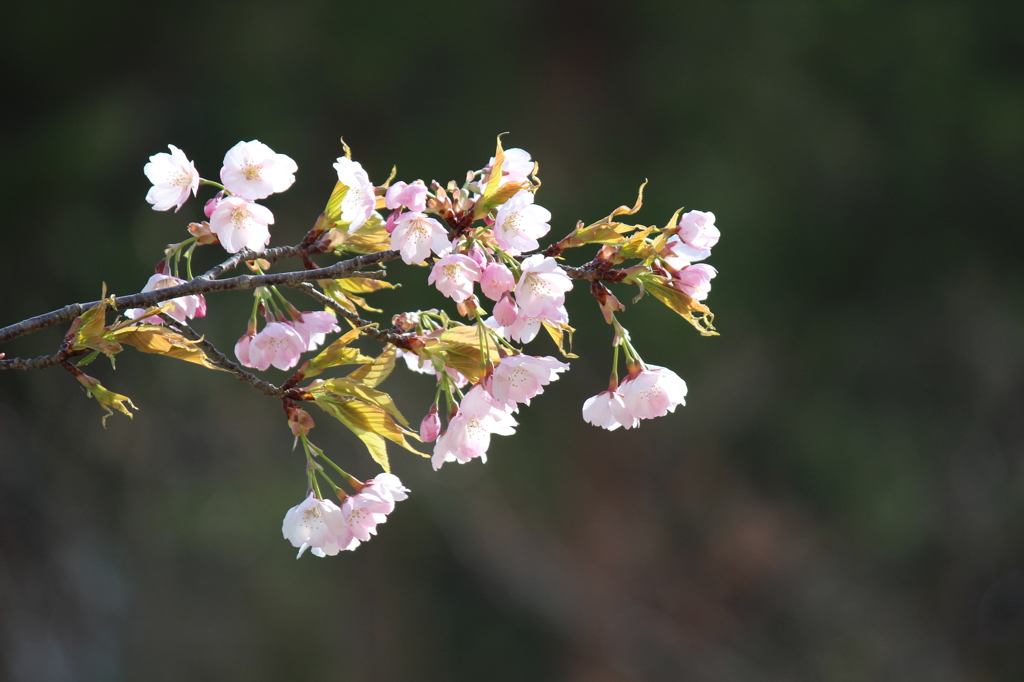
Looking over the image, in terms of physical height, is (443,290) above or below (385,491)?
above

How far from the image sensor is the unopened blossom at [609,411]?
508mm

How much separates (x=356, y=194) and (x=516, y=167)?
0.09 metres

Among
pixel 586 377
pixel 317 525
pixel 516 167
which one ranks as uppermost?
pixel 516 167

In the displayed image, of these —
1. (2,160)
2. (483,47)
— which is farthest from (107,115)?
(483,47)

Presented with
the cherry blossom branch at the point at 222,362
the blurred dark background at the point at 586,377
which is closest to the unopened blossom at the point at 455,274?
the cherry blossom branch at the point at 222,362

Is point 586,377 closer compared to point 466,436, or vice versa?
point 466,436

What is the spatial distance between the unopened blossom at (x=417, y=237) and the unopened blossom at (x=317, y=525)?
6.1 inches

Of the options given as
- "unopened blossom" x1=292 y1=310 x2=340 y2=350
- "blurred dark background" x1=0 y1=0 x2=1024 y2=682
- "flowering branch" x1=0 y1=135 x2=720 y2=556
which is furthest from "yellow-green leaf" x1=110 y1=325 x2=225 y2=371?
"blurred dark background" x1=0 y1=0 x2=1024 y2=682

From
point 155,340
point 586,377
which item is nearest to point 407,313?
point 155,340

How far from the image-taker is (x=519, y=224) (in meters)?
0.44

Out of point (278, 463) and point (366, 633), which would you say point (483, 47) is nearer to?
point (278, 463)

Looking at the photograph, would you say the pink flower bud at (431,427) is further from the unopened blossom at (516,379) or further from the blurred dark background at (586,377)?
the blurred dark background at (586,377)

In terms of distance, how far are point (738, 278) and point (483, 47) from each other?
1.00m

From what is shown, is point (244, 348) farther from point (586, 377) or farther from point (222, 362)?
point (586, 377)
